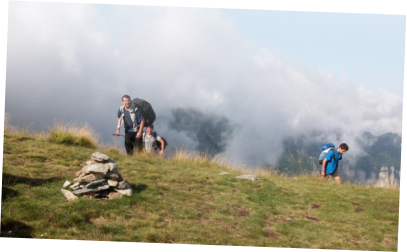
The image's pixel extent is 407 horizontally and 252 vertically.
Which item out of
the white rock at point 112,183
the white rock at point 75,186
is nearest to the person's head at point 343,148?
the white rock at point 112,183

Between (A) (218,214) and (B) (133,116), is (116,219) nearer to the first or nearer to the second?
(A) (218,214)

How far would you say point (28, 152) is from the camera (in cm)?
909

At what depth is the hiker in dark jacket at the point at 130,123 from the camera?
11423 mm

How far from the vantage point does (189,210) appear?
6.48 meters

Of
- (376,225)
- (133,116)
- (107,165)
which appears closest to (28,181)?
(107,165)

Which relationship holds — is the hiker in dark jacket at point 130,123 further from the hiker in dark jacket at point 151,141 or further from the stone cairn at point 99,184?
the stone cairn at point 99,184

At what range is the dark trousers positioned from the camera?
11.9m

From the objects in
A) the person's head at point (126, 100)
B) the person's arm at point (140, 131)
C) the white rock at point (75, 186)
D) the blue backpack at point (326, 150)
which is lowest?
the white rock at point (75, 186)

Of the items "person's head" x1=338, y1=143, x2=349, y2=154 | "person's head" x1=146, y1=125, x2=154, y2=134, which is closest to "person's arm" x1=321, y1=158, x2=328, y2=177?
"person's head" x1=338, y1=143, x2=349, y2=154

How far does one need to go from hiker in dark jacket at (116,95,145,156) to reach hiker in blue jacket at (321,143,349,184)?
716cm

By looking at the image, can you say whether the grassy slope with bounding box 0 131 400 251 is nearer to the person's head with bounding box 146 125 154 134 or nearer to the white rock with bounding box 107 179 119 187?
the white rock with bounding box 107 179 119 187

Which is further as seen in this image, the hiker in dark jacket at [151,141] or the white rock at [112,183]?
the hiker in dark jacket at [151,141]

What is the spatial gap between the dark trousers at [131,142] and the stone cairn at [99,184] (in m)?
4.84

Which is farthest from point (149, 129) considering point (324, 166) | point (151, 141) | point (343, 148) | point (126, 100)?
point (343, 148)
